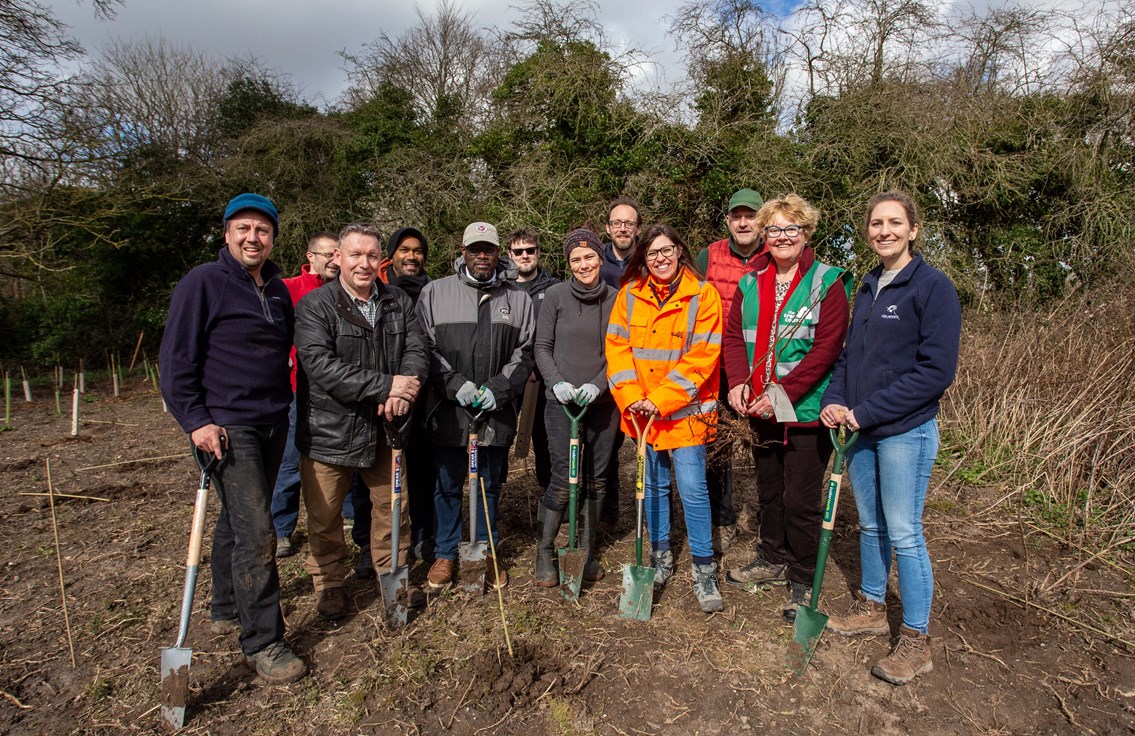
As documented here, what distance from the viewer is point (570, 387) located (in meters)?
3.64

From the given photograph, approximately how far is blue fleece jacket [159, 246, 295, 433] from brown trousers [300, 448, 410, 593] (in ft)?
1.31

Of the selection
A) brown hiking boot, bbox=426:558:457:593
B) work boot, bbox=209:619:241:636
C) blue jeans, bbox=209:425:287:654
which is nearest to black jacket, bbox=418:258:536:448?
brown hiking boot, bbox=426:558:457:593

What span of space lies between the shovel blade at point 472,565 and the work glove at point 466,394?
0.89 m

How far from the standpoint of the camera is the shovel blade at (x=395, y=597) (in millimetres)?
3459

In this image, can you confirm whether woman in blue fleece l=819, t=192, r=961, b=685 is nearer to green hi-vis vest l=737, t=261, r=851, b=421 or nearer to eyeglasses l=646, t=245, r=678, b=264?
green hi-vis vest l=737, t=261, r=851, b=421

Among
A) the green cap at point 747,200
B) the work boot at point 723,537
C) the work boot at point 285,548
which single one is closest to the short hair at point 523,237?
the green cap at point 747,200

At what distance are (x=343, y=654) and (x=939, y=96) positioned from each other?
11203mm

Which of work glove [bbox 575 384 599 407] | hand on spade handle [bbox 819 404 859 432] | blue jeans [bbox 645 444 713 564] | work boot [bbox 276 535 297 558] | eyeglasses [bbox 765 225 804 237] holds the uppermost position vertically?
eyeglasses [bbox 765 225 804 237]

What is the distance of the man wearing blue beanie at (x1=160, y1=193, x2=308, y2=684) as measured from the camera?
2.88 meters

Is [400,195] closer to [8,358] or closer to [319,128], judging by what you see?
[319,128]

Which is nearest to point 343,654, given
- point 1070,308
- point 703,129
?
point 1070,308

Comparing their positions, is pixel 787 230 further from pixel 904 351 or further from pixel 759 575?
pixel 759 575

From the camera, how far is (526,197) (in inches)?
401

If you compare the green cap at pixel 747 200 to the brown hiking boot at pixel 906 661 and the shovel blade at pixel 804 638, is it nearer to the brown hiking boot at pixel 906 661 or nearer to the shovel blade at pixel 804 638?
the shovel blade at pixel 804 638
